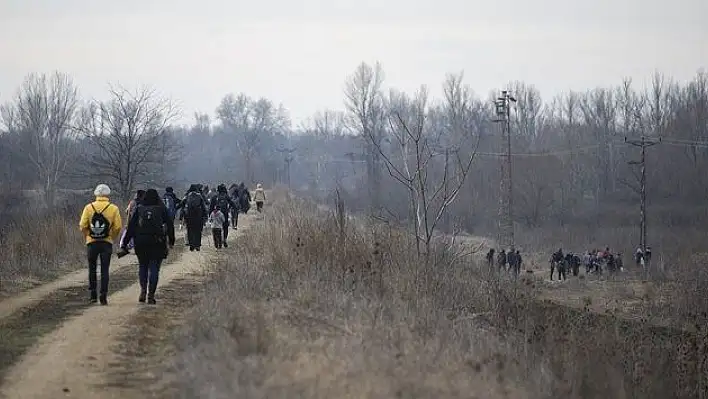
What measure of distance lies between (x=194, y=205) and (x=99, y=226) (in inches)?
314

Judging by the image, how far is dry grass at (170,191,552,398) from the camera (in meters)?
7.84

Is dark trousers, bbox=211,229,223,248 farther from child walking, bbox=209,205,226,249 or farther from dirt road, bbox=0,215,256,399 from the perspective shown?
dirt road, bbox=0,215,256,399

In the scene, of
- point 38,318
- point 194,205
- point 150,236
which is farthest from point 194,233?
point 38,318

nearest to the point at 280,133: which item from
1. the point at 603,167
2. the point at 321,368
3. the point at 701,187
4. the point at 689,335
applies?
the point at 603,167

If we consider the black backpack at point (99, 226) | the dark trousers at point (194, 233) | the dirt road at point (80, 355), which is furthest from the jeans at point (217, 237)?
the black backpack at point (99, 226)

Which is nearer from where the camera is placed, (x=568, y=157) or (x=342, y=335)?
(x=342, y=335)

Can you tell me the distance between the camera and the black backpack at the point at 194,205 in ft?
67.5

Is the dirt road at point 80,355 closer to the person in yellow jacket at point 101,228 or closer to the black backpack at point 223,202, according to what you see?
the person in yellow jacket at point 101,228

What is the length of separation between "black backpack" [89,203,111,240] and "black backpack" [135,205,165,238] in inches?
18.2

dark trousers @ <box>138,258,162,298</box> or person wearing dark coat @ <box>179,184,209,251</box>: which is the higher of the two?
person wearing dark coat @ <box>179,184,209,251</box>

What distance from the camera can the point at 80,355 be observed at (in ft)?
30.7

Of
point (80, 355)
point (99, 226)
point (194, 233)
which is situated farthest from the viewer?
point (194, 233)

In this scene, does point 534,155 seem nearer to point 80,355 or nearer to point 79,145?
point 79,145

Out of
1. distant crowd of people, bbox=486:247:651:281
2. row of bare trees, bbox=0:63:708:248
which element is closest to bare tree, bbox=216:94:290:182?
row of bare trees, bbox=0:63:708:248
